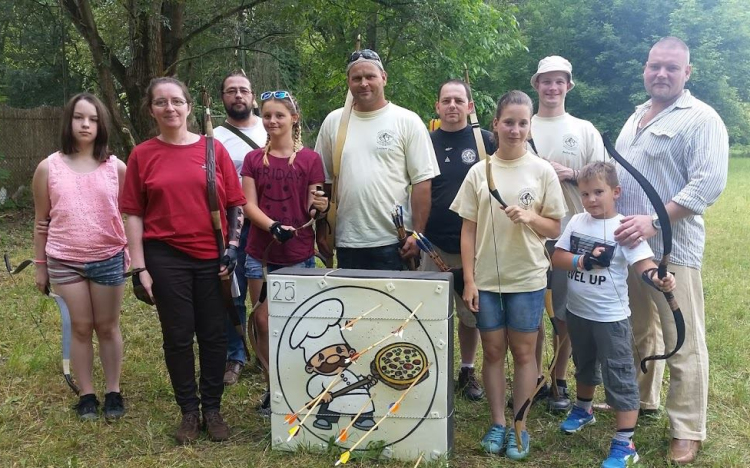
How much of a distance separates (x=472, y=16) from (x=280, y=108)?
8181 mm

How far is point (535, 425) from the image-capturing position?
11.5 feet

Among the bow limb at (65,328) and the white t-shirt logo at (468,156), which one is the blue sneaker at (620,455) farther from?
the bow limb at (65,328)

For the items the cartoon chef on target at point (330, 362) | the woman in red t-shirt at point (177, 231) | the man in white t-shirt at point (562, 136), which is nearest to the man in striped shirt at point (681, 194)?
the man in white t-shirt at point (562, 136)

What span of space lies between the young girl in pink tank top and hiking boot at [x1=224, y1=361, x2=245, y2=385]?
759 millimetres

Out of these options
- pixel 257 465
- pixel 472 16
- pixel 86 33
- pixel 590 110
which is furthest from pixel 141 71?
pixel 590 110

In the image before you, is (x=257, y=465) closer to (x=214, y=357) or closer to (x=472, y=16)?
(x=214, y=357)

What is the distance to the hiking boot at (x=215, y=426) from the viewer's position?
10.6 feet

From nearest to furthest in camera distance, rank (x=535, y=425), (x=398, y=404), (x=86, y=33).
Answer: (x=398, y=404) < (x=535, y=425) < (x=86, y=33)

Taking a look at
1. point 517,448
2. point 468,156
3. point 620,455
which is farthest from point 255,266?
point 620,455

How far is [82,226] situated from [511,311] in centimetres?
221

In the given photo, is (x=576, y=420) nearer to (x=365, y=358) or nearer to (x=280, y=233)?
(x=365, y=358)

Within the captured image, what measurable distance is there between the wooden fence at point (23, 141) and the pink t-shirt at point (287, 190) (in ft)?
31.8

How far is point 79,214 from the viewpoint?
11.0 feet

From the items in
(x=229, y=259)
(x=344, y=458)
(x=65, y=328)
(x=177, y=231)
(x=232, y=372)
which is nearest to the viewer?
(x=344, y=458)
